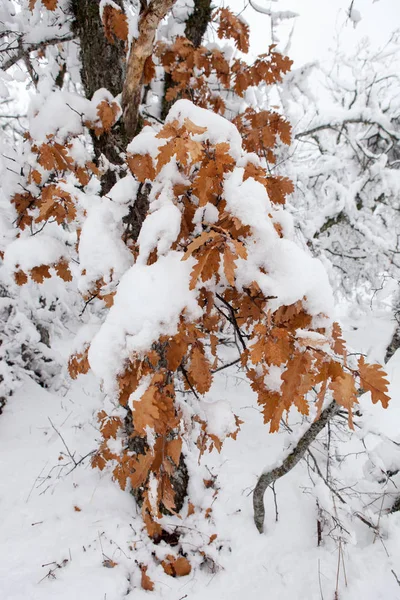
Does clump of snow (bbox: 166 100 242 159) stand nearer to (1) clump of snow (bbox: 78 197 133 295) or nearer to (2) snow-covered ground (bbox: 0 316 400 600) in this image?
(1) clump of snow (bbox: 78 197 133 295)

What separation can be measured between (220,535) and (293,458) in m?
1.05

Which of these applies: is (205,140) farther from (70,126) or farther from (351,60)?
(351,60)

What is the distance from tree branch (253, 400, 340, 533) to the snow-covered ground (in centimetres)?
25

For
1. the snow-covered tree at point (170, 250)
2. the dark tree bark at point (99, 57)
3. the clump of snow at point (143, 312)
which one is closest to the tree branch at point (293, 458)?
the snow-covered tree at point (170, 250)

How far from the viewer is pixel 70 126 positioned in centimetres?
192

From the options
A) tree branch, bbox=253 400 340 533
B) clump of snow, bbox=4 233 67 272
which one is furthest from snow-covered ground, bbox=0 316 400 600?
clump of snow, bbox=4 233 67 272

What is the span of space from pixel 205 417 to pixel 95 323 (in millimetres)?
1027

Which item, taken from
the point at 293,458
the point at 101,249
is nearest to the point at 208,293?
the point at 101,249

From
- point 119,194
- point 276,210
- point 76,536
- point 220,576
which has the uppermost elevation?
point 119,194

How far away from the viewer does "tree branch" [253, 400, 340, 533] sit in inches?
84.9

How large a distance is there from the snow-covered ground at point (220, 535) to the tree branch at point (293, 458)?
249 millimetres

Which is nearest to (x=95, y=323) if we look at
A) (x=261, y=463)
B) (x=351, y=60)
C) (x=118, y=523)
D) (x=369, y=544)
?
(x=118, y=523)

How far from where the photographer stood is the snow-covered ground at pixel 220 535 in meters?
2.21

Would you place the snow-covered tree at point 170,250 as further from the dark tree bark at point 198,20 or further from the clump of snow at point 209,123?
the dark tree bark at point 198,20
